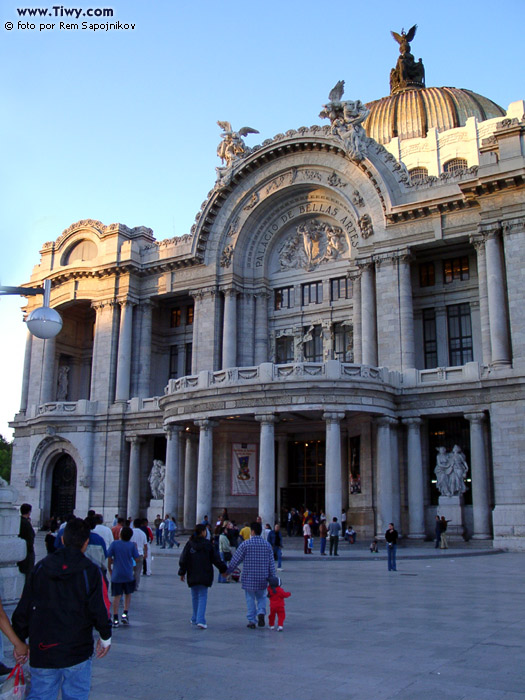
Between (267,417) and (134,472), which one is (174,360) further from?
(267,417)

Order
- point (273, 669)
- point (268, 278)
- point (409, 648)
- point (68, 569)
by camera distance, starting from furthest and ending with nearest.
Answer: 1. point (268, 278)
2. point (409, 648)
3. point (273, 669)
4. point (68, 569)

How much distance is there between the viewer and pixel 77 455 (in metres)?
46.5

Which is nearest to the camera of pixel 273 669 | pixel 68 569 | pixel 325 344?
pixel 68 569

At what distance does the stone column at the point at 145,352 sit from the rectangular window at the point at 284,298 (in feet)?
28.5

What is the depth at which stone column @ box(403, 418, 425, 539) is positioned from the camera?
35.0 m

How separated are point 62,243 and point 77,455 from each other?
51.6ft

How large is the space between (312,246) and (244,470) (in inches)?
570

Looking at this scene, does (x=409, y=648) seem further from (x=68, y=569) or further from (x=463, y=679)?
(x=68, y=569)

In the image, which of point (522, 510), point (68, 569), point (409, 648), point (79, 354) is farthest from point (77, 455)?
point (68, 569)

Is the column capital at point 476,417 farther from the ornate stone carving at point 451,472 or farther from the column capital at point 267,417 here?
the column capital at point 267,417

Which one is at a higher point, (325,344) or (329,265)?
(329,265)

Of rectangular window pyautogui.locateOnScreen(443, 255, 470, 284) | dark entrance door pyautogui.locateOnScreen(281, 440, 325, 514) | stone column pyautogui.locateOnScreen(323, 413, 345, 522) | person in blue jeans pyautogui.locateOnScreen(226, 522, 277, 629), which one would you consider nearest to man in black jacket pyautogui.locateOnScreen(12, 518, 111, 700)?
person in blue jeans pyautogui.locateOnScreen(226, 522, 277, 629)

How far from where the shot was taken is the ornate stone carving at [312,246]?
4394 centimetres

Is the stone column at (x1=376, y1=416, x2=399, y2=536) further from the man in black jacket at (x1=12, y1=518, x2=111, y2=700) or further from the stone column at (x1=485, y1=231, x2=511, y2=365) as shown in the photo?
the man in black jacket at (x1=12, y1=518, x2=111, y2=700)
